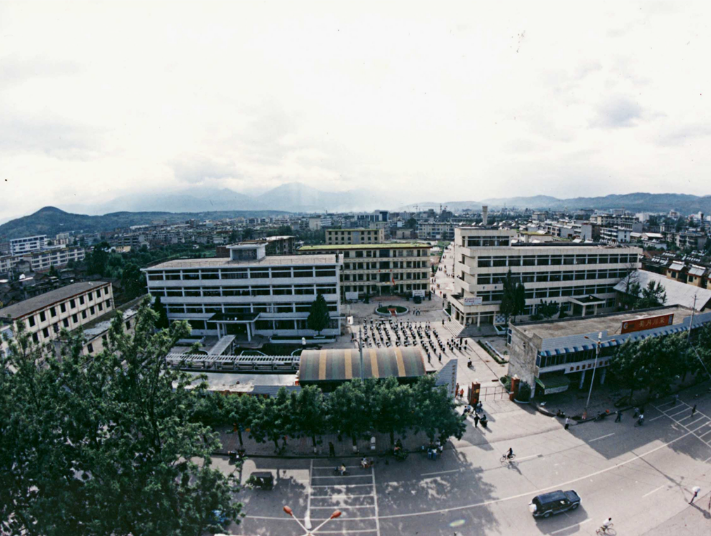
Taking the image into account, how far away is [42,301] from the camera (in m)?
40.9

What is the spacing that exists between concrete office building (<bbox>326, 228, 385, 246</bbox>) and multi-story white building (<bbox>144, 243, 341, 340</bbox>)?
41.6 metres

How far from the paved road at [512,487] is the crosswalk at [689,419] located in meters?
0.17

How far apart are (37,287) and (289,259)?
2149 inches

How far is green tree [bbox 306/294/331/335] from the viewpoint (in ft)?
145

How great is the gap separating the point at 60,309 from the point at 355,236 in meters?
59.8

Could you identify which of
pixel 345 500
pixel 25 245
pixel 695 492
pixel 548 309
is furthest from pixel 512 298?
pixel 25 245

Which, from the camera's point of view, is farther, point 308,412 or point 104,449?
point 308,412

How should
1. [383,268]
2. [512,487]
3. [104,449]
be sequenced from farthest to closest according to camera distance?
[383,268] → [512,487] → [104,449]

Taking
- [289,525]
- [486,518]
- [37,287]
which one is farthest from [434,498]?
[37,287]

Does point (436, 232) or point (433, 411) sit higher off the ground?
point (436, 232)

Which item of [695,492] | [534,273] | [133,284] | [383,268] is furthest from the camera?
[383,268]

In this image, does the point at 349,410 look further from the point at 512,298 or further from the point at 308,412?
the point at 512,298

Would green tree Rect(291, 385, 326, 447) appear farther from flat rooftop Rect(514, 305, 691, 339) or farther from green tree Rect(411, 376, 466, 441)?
flat rooftop Rect(514, 305, 691, 339)

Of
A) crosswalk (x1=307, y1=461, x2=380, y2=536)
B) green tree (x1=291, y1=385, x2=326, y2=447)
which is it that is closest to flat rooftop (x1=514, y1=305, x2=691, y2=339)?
crosswalk (x1=307, y1=461, x2=380, y2=536)
